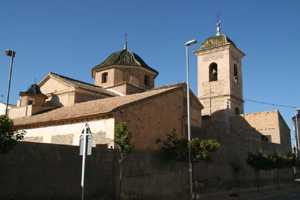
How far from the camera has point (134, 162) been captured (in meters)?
17.8

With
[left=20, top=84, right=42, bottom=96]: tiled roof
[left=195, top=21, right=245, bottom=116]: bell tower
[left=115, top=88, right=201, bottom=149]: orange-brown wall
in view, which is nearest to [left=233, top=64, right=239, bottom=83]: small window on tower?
[left=195, top=21, right=245, bottom=116]: bell tower

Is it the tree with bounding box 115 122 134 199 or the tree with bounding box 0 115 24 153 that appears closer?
the tree with bounding box 0 115 24 153

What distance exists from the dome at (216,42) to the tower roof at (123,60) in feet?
29.8

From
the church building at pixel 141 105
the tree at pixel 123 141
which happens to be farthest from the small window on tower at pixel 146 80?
the tree at pixel 123 141

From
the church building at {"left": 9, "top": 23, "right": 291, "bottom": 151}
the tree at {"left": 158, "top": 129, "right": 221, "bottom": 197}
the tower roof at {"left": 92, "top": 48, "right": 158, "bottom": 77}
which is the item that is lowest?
the tree at {"left": 158, "top": 129, "right": 221, "bottom": 197}

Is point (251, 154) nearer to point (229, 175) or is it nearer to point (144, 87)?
point (229, 175)

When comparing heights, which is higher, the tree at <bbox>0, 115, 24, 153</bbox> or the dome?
the dome

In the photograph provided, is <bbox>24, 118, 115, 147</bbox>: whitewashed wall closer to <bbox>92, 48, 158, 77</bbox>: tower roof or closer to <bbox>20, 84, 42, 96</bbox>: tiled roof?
<bbox>20, 84, 42, 96</bbox>: tiled roof

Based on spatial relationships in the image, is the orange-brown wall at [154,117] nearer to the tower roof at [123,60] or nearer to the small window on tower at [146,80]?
the small window on tower at [146,80]

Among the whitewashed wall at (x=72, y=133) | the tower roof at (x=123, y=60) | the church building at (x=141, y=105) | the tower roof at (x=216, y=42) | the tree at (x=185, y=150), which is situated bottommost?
the tree at (x=185, y=150)

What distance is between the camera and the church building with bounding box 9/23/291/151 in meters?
22.2

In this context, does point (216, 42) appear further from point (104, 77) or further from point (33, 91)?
point (33, 91)

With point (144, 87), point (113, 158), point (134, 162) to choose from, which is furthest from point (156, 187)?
point (144, 87)

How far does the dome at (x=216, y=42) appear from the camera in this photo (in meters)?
42.2
